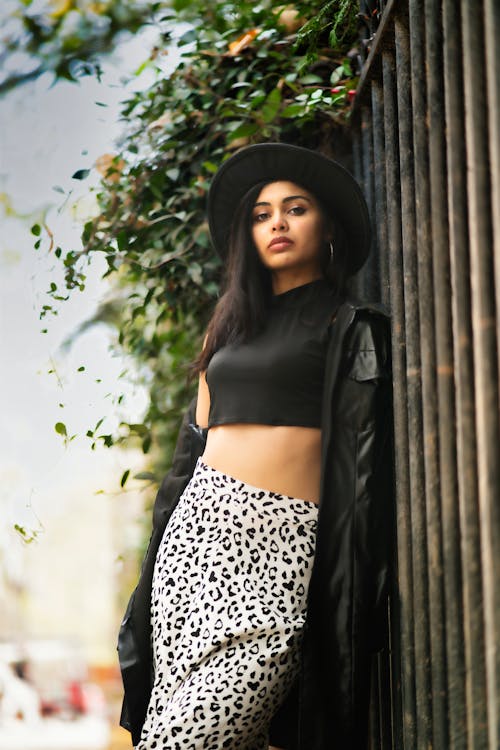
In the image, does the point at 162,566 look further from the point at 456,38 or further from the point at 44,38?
the point at 44,38

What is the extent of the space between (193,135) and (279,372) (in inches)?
59.4

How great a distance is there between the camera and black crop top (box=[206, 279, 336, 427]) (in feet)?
8.91

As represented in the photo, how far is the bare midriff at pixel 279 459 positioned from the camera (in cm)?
266

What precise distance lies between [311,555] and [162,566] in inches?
19.5

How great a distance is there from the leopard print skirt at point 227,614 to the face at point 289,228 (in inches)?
30.0

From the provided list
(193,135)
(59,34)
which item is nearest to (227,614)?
(193,135)

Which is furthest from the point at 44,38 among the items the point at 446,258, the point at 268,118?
the point at 446,258

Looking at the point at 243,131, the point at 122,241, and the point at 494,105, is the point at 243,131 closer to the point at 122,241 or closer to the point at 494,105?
the point at 122,241

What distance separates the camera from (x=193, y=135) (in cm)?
378

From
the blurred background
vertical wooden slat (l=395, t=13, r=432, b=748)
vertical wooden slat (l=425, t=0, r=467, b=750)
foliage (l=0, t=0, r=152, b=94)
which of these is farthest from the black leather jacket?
foliage (l=0, t=0, r=152, b=94)

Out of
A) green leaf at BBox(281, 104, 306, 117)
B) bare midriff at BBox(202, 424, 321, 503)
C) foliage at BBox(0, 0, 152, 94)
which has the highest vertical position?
foliage at BBox(0, 0, 152, 94)

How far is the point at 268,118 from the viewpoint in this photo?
9.84ft

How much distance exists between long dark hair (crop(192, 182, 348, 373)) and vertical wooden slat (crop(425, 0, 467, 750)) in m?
1.06

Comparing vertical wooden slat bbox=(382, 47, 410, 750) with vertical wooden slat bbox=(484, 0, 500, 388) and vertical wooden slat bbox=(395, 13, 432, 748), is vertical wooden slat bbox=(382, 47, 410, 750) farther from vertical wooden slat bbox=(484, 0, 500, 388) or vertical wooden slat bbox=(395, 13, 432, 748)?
vertical wooden slat bbox=(484, 0, 500, 388)
